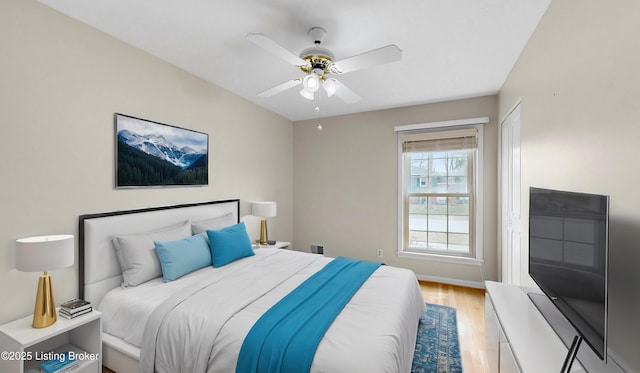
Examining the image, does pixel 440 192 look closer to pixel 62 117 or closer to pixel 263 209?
pixel 263 209

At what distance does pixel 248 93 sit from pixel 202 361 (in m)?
3.00

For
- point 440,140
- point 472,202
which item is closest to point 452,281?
point 472,202

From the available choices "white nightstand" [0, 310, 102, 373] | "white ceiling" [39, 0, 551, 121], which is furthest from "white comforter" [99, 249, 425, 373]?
"white ceiling" [39, 0, 551, 121]

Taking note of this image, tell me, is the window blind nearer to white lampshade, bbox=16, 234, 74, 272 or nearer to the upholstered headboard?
the upholstered headboard

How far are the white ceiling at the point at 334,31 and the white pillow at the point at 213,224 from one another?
160 centimetres

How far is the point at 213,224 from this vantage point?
2.93 m

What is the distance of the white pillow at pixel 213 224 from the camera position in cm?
279

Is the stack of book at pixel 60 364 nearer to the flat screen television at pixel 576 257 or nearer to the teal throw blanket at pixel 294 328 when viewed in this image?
the teal throw blanket at pixel 294 328

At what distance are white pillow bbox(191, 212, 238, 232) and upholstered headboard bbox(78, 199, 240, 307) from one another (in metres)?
0.30

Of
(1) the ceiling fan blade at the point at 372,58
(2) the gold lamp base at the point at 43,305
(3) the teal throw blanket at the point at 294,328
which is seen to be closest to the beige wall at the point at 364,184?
(3) the teal throw blanket at the point at 294,328

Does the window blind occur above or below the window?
above

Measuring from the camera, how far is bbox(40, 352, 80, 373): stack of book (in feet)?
5.42

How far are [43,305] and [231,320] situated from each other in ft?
3.83

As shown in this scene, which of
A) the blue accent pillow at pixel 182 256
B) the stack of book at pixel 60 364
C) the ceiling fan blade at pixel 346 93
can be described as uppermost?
the ceiling fan blade at pixel 346 93
